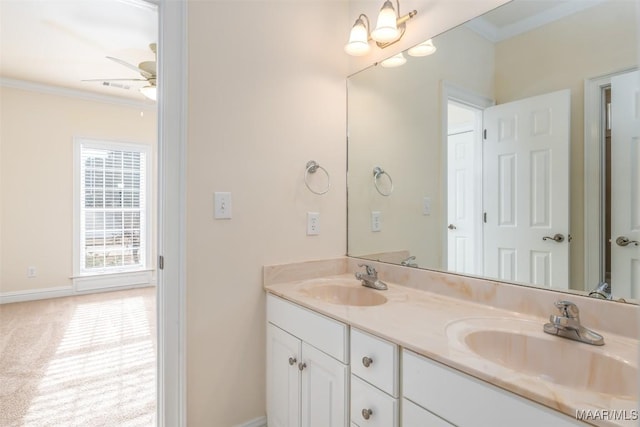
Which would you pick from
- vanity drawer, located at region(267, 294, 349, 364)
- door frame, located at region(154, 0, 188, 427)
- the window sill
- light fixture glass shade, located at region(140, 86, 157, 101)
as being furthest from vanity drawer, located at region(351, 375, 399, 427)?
the window sill

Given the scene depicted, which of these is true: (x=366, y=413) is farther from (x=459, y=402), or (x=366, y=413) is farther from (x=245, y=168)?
(x=245, y=168)

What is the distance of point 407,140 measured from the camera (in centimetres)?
181

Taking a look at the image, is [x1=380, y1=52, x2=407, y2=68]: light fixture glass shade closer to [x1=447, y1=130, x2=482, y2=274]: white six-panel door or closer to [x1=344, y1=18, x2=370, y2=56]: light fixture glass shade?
[x1=344, y1=18, x2=370, y2=56]: light fixture glass shade

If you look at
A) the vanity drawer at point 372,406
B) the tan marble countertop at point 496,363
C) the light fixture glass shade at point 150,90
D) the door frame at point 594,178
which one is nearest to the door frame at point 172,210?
the tan marble countertop at point 496,363

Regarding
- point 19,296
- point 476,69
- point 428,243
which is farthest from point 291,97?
point 19,296

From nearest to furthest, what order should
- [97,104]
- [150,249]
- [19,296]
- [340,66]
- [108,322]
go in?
[340,66]
[108,322]
[19,296]
[97,104]
[150,249]

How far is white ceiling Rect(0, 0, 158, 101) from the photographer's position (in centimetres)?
249

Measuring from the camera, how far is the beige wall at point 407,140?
1.51 metres

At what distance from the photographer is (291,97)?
69.7 inches

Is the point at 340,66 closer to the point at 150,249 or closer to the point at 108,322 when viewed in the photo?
the point at 108,322

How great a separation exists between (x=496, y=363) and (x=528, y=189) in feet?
2.33

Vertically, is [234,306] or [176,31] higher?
[176,31]

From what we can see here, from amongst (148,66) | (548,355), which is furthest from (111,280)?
(548,355)

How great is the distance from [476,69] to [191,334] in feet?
5.65
